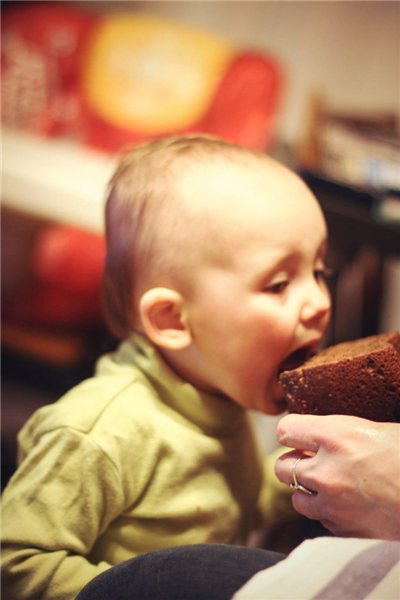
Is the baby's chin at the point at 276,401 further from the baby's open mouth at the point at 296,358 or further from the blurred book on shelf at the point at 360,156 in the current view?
the blurred book on shelf at the point at 360,156

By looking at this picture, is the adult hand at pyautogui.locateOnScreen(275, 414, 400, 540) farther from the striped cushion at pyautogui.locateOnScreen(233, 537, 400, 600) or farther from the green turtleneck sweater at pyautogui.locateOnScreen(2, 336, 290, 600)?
the green turtleneck sweater at pyautogui.locateOnScreen(2, 336, 290, 600)

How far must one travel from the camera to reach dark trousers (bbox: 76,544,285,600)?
61 centimetres

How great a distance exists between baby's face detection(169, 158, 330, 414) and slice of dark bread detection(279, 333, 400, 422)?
0.10m

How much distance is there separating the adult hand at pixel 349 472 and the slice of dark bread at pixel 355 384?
0.03 meters

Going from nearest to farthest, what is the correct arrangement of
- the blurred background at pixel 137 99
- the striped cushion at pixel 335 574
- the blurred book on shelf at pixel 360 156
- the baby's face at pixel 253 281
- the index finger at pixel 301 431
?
the striped cushion at pixel 335 574
the index finger at pixel 301 431
the baby's face at pixel 253 281
the blurred book on shelf at pixel 360 156
the blurred background at pixel 137 99

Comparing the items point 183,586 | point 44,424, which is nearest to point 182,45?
point 44,424

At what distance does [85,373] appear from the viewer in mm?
2398

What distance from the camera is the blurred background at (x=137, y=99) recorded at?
236 cm

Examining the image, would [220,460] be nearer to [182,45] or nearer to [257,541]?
[257,541]

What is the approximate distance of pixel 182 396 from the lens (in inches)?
33.7

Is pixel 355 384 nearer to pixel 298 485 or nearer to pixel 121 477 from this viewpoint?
pixel 298 485

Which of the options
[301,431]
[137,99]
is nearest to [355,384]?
[301,431]

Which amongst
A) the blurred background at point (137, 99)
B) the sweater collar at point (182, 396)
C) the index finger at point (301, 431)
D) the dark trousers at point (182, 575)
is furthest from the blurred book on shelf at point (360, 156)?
the dark trousers at point (182, 575)

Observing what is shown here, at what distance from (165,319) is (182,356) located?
0.06 metres
